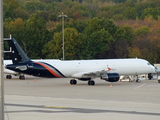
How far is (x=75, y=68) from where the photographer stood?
174 ft

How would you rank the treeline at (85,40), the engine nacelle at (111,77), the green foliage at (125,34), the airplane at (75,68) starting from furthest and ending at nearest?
the green foliage at (125,34) → the treeline at (85,40) → the airplane at (75,68) → the engine nacelle at (111,77)

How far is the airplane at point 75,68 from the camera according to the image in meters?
51.4

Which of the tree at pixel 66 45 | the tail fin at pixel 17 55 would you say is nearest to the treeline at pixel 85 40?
the tree at pixel 66 45

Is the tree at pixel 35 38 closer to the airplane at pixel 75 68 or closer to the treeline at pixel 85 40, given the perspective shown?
the treeline at pixel 85 40

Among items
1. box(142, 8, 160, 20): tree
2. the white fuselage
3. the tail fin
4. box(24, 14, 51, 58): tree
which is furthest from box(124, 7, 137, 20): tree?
the tail fin

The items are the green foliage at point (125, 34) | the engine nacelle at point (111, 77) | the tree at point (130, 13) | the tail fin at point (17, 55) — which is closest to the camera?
the engine nacelle at point (111, 77)

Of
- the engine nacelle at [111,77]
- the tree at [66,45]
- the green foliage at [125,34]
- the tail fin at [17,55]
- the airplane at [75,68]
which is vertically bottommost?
the engine nacelle at [111,77]

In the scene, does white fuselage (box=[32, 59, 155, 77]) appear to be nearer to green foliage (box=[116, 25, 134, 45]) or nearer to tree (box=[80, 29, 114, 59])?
tree (box=[80, 29, 114, 59])

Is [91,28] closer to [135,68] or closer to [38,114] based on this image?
[135,68]

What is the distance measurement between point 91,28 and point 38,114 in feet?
296

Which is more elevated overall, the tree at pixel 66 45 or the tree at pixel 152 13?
the tree at pixel 152 13

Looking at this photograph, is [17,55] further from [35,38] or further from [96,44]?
[35,38]

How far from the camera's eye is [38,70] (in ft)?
168

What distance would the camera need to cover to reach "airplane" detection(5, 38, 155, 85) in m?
51.4
